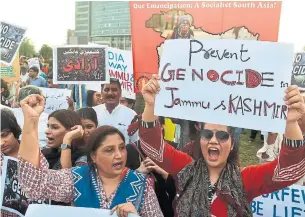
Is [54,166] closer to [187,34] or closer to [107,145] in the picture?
[107,145]

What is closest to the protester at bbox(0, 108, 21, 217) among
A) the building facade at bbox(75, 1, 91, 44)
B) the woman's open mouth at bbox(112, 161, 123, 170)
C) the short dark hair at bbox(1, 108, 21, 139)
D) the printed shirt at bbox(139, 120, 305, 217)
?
the short dark hair at bbox(1, 108, 21, 139)

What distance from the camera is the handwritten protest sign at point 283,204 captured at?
2.78 metres

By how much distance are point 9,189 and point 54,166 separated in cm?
47

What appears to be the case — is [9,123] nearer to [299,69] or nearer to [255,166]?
[255,166]

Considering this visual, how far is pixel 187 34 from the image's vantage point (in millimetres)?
2930

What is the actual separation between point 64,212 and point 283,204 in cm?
172

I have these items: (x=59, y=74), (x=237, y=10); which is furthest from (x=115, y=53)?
(x=237, y=10)

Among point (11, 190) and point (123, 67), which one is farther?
point (123, 67)

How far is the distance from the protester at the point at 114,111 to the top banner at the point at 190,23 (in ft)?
2.92

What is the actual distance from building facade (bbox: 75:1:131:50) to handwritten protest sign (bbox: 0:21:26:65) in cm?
838

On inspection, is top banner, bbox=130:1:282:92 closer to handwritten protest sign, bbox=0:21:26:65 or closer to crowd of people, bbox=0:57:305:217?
crowd of people, bbox=0:57:305:217

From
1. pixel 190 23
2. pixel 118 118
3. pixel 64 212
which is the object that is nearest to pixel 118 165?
pixel 64 212

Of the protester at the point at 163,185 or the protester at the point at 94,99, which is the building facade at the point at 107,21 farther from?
the protester at the point at 163,185

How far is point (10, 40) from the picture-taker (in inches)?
162
